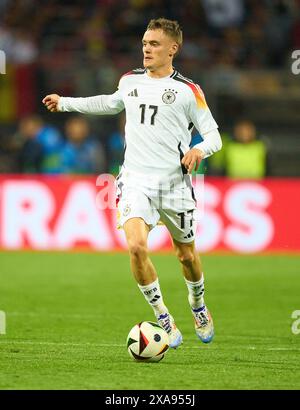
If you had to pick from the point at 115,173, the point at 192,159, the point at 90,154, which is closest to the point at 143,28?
the point at 90,154

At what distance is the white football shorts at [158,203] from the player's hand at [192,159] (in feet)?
1.28

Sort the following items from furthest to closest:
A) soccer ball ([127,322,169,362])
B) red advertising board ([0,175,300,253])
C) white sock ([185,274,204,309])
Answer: red advertising board ([0,175,300,253])
white sock ([185,274,204,309])
soccer ball ([127,322,169,362])

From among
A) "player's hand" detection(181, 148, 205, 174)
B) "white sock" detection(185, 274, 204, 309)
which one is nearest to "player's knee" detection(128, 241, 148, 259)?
"player's hand" detection(181, 148, 205, 174)

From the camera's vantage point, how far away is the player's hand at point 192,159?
8328 millimetres

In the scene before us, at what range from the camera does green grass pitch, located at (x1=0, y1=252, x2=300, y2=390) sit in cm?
735

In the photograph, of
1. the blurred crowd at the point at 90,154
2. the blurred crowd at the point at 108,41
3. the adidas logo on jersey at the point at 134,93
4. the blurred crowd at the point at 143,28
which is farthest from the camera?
the blurred crowd at the point at 143,28

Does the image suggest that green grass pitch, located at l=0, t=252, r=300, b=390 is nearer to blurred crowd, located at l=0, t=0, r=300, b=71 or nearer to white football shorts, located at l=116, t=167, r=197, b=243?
white football shorts, located at l=116, t=167, r=197, b=243

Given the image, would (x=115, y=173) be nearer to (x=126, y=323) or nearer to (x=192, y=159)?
(x=126, y=323)

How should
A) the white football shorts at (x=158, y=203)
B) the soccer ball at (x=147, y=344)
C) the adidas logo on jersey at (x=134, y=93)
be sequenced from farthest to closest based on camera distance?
the adidas logo on jersey at (x=134, y=93), the white football shorts at (x=158, y=203), the soccer ball at (x=147, y=344)

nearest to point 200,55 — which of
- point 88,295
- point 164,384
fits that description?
point 88,295

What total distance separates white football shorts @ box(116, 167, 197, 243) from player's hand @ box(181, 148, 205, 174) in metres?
0.39

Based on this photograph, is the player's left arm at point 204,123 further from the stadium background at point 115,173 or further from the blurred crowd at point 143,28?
the blurred crowd at point 143,28

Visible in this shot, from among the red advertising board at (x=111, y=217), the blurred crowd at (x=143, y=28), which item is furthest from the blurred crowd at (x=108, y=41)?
the red advertising board at (x=111, y=217)
